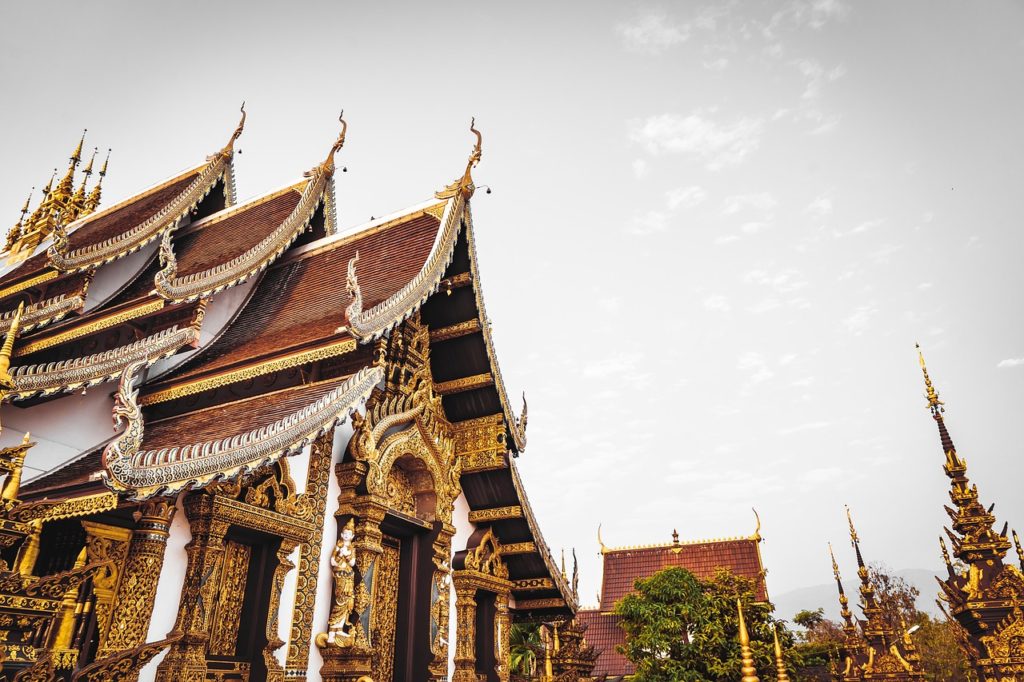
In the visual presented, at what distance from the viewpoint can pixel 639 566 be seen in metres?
22.9

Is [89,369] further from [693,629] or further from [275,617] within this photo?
[693,629]

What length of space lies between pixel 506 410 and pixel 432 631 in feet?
7.85

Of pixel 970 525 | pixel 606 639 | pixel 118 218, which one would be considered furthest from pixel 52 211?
pixel 606 639

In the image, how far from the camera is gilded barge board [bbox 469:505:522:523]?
7551 mm

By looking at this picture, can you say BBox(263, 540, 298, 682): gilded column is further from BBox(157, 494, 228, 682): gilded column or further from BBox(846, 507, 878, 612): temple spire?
BBox(846, 507, 878, 612): temple spire

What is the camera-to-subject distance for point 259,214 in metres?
8.58

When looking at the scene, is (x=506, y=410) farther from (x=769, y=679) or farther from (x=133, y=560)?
(x=769, y=679)

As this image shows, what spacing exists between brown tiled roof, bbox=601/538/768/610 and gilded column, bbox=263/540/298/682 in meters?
17.6

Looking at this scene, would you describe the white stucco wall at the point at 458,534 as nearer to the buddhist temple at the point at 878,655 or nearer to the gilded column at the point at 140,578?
the gilded column at the point at 140,578

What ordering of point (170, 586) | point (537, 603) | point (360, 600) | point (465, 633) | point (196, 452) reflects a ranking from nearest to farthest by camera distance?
point (196, 452) < point (170, 586) < point (360, 600) < point (465, 633) < point (537, 603)

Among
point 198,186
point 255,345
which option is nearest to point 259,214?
point 198,186

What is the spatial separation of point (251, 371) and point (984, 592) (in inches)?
267

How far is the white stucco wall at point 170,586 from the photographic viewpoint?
4270mm

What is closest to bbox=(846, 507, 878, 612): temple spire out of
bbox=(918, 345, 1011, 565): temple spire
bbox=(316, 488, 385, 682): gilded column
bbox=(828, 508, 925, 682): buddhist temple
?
bbox=(828, 508, 925, 682): buddhist temple
